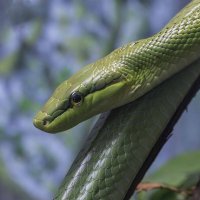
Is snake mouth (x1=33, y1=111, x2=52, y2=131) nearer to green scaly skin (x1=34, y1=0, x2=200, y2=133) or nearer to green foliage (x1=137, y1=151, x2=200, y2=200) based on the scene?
green scaly skin (x1=34, y1=0, x2=200, y2=133)

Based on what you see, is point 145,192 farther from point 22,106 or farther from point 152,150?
point 22,106

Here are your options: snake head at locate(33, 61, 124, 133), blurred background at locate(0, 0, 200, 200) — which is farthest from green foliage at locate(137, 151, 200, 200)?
blurred background at locate(0, 0, 200, 200)

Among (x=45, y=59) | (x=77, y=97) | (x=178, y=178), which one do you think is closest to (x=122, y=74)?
(x=77, y=97)

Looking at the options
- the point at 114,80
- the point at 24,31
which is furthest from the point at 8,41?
the point at 114,80

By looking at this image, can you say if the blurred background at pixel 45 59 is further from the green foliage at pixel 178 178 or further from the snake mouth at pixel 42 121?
the snake mouth at pixel 42 121

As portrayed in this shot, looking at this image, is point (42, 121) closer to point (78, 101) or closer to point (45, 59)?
point (78, 101)

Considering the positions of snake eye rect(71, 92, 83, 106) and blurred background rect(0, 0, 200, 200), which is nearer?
snake eye rect(71, 92, 83, 106)
